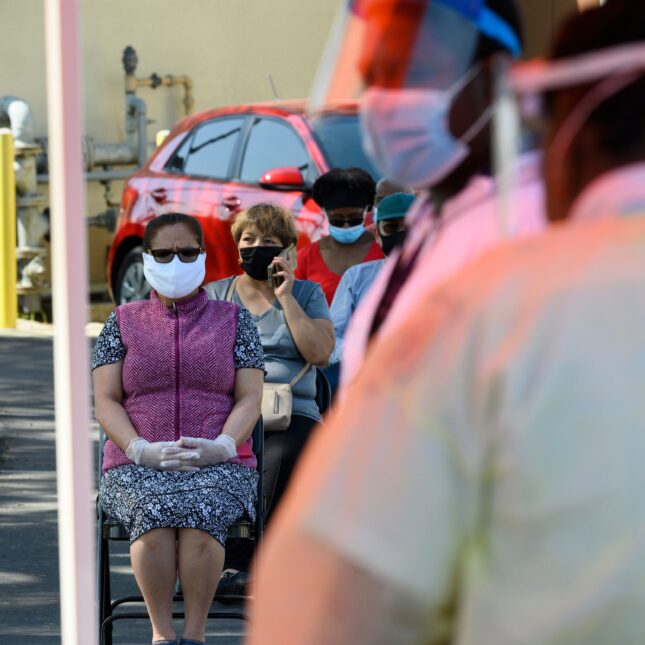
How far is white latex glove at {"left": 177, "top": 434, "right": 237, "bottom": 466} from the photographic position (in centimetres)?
428

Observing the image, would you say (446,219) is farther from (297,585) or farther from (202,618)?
(202,618)

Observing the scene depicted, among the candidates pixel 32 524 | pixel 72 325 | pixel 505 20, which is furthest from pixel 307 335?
pixel 505 20

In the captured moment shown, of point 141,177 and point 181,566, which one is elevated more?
point 141,177

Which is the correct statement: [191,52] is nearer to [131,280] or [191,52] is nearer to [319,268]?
[131,280]

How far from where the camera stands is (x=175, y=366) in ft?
14.2

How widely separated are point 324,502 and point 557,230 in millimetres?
270

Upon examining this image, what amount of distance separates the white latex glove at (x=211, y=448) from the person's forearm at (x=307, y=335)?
23.4 inches

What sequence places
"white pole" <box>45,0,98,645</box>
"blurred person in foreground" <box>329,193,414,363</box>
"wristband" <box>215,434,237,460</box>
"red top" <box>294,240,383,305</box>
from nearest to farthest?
"white pole" <box>45,0,98,645</box> → "wristband" <box>215,434,237,460</box> → "blurred person in foreground" <box>329,193,414,363</box> → "red top" <box>294,240,383,305</box>

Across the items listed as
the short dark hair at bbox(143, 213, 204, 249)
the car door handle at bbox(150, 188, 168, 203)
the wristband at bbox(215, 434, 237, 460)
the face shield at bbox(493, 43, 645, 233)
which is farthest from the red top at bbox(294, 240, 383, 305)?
the face shield at bbox(493, 43, 645, 233)

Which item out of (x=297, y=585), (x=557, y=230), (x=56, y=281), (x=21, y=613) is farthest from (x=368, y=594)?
(x=21, y=613)

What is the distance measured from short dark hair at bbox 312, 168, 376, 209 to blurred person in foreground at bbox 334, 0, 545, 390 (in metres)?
4.43

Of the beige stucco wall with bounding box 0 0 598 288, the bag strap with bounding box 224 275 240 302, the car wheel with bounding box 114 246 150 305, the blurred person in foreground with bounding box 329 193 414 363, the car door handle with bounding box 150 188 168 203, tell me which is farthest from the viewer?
the beige stucco wall with bounding box 0 0 598 288

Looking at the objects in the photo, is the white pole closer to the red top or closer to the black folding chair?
the black folding chair

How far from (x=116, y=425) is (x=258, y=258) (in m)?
0.91
